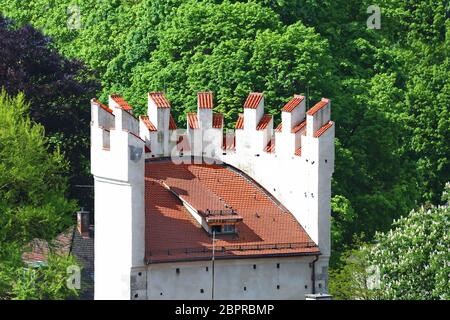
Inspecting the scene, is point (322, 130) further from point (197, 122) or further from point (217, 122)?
point (197, 122)

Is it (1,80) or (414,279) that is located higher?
(1,80)

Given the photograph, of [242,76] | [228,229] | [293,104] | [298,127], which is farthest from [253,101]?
[242,76]

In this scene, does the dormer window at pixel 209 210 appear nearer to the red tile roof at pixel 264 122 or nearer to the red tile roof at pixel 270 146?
the red tile roof at pixel 270 146

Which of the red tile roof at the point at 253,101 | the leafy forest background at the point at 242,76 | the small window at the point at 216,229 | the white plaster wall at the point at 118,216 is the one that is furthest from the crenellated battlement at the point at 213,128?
the leafy forest background at the point at 242,76

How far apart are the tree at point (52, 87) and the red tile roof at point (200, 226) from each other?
21.1 metres

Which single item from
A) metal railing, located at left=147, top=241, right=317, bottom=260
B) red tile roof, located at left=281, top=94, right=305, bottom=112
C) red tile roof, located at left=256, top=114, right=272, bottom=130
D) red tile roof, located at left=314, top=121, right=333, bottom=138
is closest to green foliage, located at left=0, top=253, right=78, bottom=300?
metal railing, located at left=147, top=241, right=317, bottom=260

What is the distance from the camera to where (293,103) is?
11750 cm

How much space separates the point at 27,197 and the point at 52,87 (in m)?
13.3

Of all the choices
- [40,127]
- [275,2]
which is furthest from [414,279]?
[275,2]

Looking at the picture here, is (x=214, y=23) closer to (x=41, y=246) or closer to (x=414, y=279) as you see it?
(x=41, y=246)

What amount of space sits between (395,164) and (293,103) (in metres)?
31.7

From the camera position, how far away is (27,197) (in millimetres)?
129875

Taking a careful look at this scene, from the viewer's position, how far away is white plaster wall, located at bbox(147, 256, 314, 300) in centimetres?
11162

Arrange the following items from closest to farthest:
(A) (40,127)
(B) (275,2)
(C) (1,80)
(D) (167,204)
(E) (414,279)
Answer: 1. (D) (167,204)
2. (E) (414,279)
3. (A) (40,127)
4. (C) (1,80)
5. (B) (275,2)
